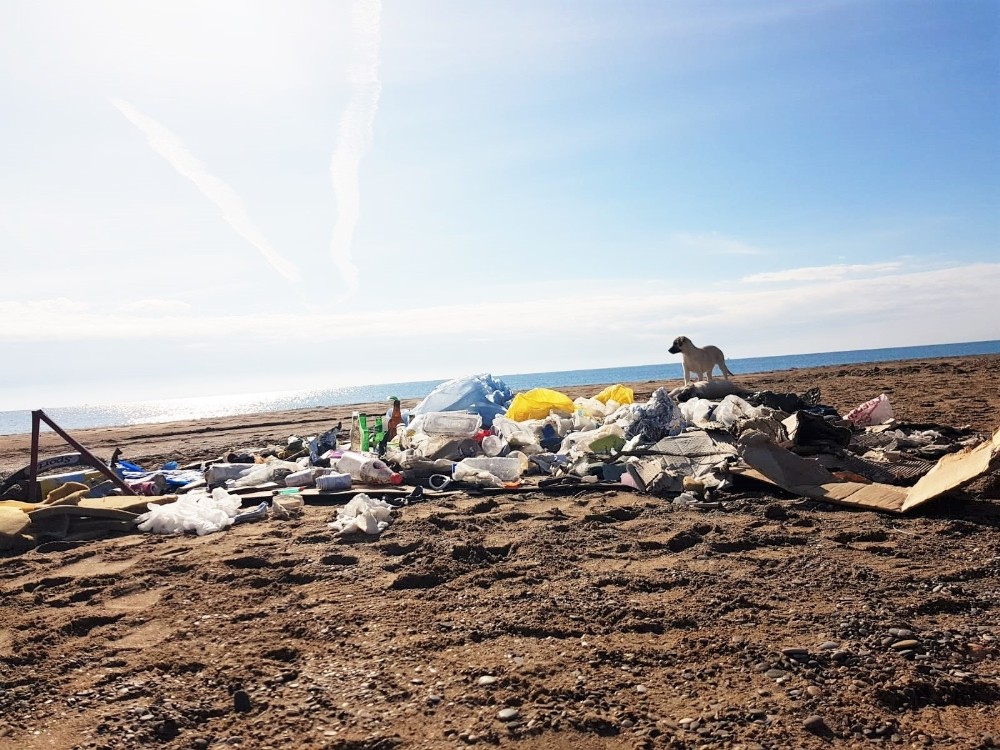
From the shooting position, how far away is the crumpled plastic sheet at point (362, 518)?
479 centimetres

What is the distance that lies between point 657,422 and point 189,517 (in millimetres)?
4694

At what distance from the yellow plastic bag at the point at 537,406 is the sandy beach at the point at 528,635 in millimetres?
3949

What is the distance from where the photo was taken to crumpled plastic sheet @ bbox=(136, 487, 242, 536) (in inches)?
205

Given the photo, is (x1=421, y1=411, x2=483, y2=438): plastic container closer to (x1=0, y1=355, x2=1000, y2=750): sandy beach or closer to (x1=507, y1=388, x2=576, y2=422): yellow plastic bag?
(x1=507, y1=388, x2=576, y2=422): yellow plastic bag

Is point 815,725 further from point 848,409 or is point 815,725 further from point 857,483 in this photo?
point 848,409

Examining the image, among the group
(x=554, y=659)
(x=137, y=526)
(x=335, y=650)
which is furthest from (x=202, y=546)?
(x=554, y=659)

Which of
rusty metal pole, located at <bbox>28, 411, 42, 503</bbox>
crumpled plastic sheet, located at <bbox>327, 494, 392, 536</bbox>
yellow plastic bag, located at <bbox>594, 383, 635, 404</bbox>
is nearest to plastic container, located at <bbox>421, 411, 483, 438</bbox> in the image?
crumpled plastic sheet, located at <bbox>327, 494, 392, 536</bbox>

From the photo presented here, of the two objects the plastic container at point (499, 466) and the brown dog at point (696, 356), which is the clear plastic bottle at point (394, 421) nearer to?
the plastic container at point (499, 466)

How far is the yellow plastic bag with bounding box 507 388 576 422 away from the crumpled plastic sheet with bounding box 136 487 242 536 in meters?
4.21

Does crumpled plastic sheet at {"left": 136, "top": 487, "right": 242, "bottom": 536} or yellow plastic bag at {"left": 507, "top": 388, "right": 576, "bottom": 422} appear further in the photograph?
yellow plastic bag at {"left": 507, "top": 388, "right": 576, "bottom": 422}

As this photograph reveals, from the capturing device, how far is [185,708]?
7.69ft

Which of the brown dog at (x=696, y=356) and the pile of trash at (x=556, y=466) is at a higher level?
the brown dog at (x=696, y=356)

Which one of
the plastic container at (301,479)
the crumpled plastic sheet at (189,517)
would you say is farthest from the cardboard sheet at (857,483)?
the crumpled plastic sheet at (189,517)

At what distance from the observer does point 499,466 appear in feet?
22.5
